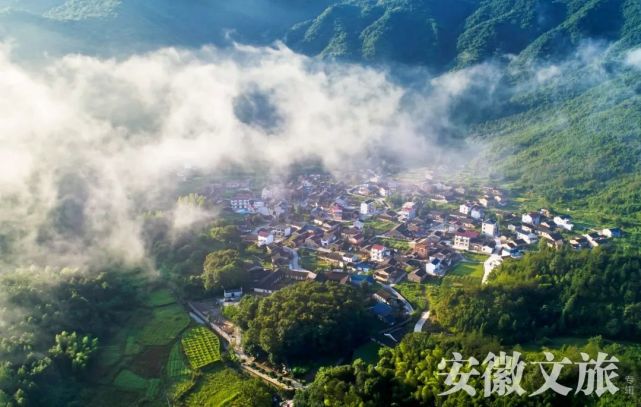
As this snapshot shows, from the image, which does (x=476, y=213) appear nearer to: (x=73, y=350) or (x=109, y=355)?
(x=109, y=355)

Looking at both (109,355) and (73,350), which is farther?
(109,355)

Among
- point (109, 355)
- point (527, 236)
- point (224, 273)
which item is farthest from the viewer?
point (527, 236)

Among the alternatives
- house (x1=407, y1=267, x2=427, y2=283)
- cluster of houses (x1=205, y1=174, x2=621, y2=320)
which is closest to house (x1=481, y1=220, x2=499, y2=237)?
cluster of houses (x1=205, y1=174, x2=621, y2=320)

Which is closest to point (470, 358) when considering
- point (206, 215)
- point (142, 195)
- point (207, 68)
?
point (206, 215)

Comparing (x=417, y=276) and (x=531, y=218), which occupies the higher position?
(x=531, y=218)

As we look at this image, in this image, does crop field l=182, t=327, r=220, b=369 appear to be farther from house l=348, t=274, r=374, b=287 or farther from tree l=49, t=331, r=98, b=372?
house l=348, t=274, r=374, b=287

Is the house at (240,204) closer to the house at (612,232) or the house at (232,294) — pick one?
the house at (232,294)

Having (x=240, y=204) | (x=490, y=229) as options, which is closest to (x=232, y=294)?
(x=240, y=204)

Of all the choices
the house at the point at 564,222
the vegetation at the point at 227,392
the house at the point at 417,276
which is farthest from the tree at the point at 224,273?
the house at the point at 564,222
